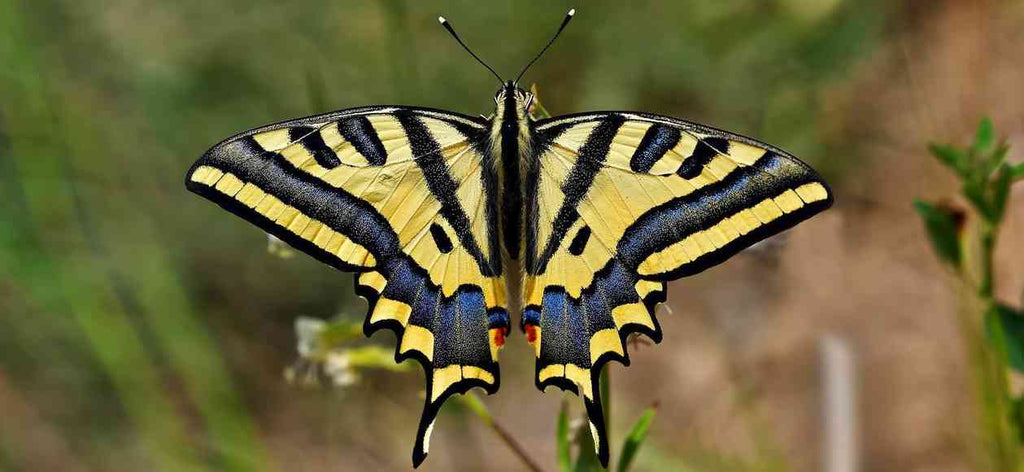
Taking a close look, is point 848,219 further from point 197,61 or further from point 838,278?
point 197,61

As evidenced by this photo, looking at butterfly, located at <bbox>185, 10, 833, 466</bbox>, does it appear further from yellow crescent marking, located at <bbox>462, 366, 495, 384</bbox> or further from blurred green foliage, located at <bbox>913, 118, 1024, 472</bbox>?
blurred green foliage, located at <bbox>913, 118, 1024, 472</bbox>

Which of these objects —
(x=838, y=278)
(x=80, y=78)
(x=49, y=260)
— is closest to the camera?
(x=49, y=260)

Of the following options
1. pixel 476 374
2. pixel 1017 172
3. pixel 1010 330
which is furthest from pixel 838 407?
pixel 476 374

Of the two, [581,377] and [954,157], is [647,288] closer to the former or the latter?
[581,377]

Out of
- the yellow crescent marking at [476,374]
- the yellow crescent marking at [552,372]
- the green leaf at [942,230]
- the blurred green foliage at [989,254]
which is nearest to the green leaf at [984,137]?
the blurred green foliage at [989,254]

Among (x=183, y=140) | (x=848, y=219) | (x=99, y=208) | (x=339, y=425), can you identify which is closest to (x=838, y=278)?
(x=848, y=219)

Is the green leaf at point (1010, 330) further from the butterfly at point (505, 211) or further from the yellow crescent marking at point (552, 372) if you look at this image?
the yellow crescent marking at point (552, 372)
